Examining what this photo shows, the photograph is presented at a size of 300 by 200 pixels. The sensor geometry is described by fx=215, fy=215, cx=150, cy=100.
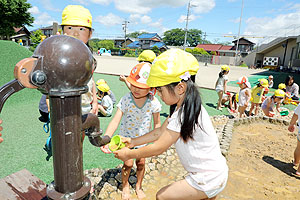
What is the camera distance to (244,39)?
191 feet

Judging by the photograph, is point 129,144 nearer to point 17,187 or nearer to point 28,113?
point 17,187

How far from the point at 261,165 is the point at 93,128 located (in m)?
3.88

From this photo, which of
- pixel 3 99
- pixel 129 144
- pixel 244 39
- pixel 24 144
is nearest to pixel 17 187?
pixel 129 144

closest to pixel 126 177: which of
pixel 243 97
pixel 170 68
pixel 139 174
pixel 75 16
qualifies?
pixel 139 174

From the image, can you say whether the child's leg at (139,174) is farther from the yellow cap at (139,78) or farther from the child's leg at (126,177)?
the yellow cap at (139,78)

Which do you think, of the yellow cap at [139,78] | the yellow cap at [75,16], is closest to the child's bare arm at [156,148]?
the yellow cap at [139,78]

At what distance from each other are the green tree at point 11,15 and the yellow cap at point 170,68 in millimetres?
28441

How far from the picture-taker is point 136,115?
265cm

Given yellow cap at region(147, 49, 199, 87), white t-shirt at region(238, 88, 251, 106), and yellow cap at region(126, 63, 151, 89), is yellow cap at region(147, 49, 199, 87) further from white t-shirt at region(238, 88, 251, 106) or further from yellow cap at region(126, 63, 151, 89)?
white t-shirt at region(238, 88, 251, 106)

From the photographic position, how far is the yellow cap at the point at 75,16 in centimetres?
218

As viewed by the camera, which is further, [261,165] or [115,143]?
[261,165]

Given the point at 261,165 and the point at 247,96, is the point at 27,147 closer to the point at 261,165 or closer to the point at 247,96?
the point at 261,165

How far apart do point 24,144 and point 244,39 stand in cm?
6364

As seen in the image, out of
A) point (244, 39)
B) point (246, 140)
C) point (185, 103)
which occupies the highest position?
point (244, 39)
